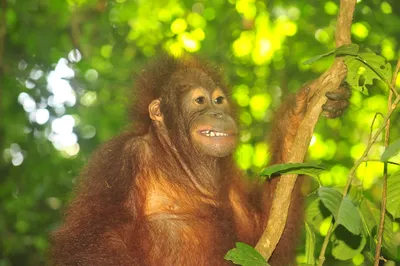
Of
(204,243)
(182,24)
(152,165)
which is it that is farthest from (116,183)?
(182,24)

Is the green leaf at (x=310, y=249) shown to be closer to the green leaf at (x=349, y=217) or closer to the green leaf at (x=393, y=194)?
the green leaf at (x=393, y=194)

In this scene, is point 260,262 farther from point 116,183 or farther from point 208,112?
point 208,112

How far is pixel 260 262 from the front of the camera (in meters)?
2.81

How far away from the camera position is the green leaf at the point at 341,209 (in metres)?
2.36

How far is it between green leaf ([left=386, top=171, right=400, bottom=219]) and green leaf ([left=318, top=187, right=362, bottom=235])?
0.88 metres

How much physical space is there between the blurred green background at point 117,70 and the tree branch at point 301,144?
368cm

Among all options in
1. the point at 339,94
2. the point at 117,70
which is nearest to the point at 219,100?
the point at 339,94

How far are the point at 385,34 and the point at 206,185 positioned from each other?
4027mm

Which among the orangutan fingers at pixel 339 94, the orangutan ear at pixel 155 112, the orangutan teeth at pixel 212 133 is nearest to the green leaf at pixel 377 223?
the orangutan fingers at pixel 339 94

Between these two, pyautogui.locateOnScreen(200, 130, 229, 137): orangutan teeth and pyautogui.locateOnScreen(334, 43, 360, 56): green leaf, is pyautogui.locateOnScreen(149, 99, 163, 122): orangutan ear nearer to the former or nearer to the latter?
pyautogui.locateOnScreen(200, 130, 229, 137): orangutan teeth

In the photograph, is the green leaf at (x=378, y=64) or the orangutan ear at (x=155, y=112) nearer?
the green leaf at (x=378, y=64)

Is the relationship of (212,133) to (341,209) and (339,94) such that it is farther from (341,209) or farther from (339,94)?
(341,209)

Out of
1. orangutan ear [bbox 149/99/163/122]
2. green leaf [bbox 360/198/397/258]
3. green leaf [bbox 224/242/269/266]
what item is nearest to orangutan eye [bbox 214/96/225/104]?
orangutan ear [bbox 149/99/163/122]

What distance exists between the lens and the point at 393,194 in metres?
3.31
